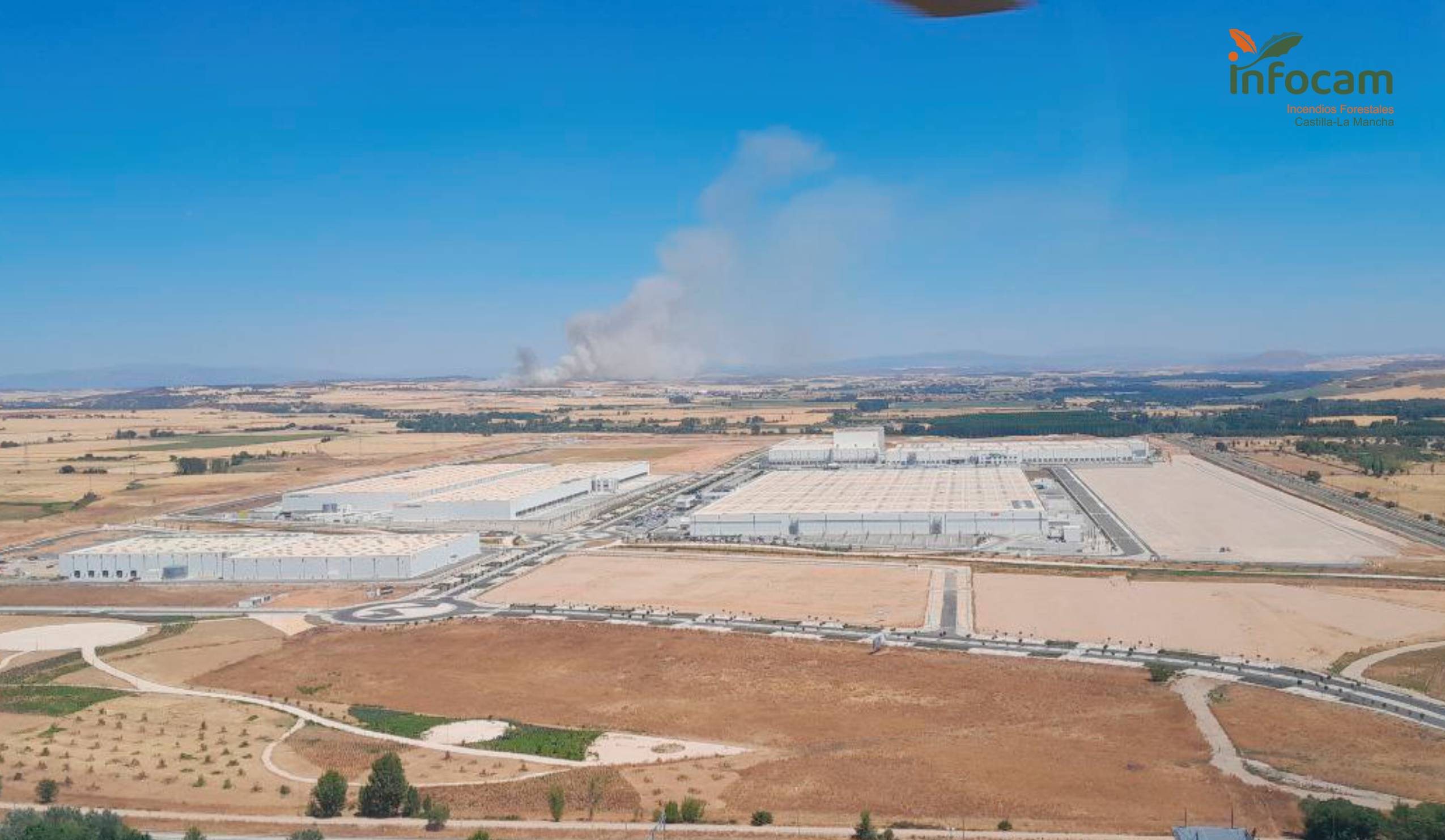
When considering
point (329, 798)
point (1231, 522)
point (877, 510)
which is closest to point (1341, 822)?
point (329, 798)

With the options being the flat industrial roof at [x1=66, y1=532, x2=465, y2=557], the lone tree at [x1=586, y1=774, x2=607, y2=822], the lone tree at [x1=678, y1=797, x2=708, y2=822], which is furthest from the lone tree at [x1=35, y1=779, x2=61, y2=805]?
the flat industrial roof at [x1=66, y1=532, x2=465, y2=557]

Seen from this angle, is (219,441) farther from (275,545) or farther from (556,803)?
(556,803)

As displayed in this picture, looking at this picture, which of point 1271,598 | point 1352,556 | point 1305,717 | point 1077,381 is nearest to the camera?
point 1305,717

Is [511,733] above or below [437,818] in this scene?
below

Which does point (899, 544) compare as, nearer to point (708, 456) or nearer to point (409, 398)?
point (708, 456)

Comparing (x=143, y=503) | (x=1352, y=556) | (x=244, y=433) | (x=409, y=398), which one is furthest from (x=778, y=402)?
(x=1352, y=556)

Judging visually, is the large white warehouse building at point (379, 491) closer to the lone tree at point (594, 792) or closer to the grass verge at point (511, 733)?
the grass verge at point (511, 733)
